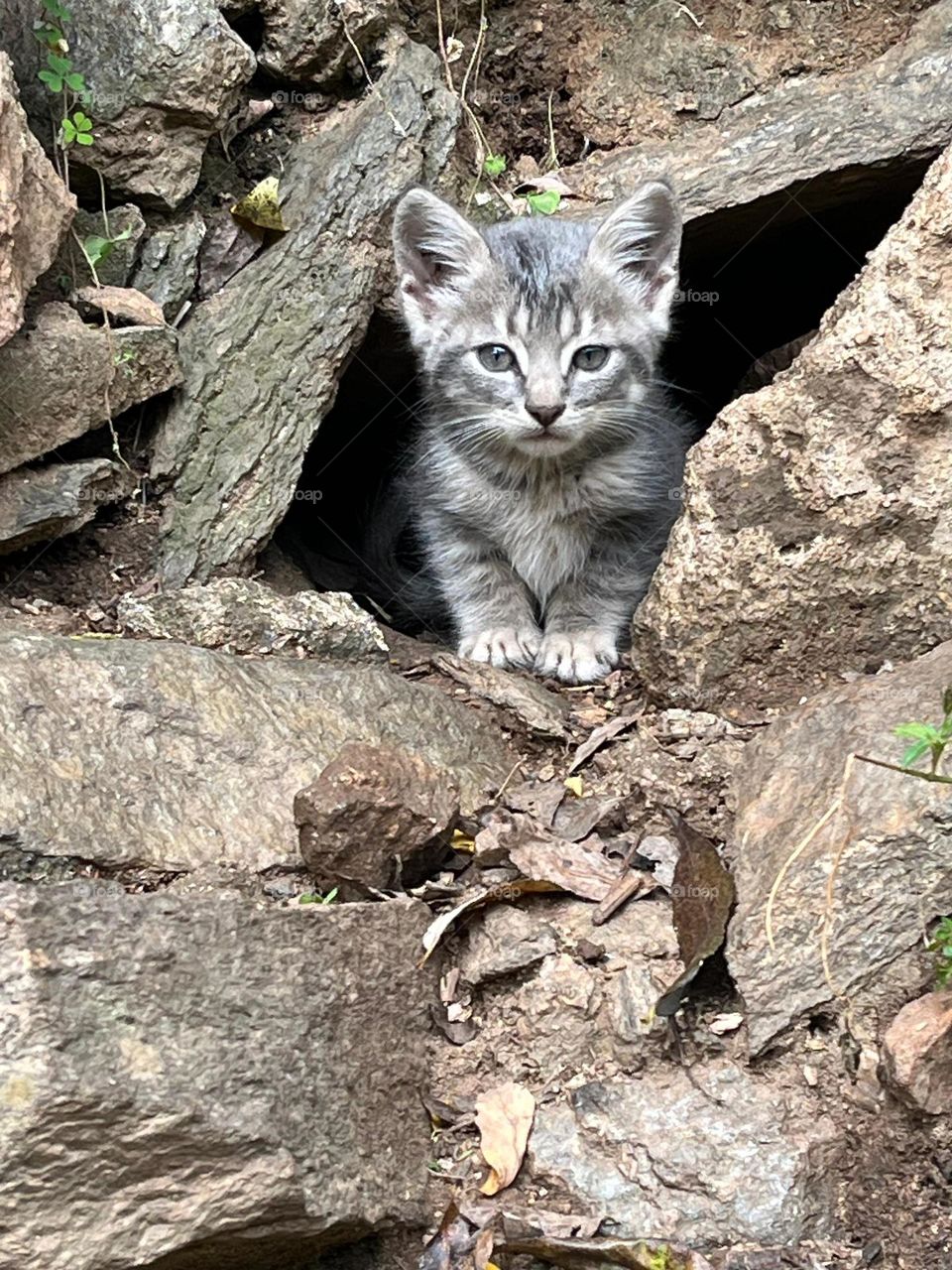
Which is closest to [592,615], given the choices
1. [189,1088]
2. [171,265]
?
[171,265]

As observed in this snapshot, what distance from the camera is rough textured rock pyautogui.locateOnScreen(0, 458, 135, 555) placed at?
11.5 ft

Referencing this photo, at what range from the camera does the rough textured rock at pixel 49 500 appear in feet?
11.5

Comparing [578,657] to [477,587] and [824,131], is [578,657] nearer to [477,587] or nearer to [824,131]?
[477,587]

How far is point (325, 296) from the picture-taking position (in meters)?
4.09

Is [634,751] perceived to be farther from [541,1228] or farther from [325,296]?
[325,296]

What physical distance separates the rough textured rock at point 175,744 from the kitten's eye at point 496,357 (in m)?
1.32

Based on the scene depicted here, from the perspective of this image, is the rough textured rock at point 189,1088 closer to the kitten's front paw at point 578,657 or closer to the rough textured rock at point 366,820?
the rough textured rock at point 366,820

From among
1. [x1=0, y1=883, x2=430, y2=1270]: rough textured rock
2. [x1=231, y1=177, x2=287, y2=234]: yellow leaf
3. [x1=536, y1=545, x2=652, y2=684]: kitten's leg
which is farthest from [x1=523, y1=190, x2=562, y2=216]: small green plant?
[x1=0, y1=883, x2=430, y2=1270]: rough textured rock

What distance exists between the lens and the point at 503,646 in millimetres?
4203

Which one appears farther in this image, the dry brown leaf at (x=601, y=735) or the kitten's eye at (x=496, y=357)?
the kitten's eye at (x=496, y=357)

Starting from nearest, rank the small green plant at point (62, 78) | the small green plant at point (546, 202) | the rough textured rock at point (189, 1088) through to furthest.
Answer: the rough textured rock at point (189, 1088) < the small green plant at point (62, 78) < the small green plant at point (546, 202)

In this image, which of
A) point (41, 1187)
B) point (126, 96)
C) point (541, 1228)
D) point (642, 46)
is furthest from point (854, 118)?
point (41, 1187)

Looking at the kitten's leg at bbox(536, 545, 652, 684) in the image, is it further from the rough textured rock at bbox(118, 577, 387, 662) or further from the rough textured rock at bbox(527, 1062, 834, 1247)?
the rough textured rock at bbox(527, 1062, 834, 1247)

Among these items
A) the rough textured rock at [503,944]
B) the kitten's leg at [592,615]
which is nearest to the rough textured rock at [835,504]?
the kitten's leg at [592,615]
